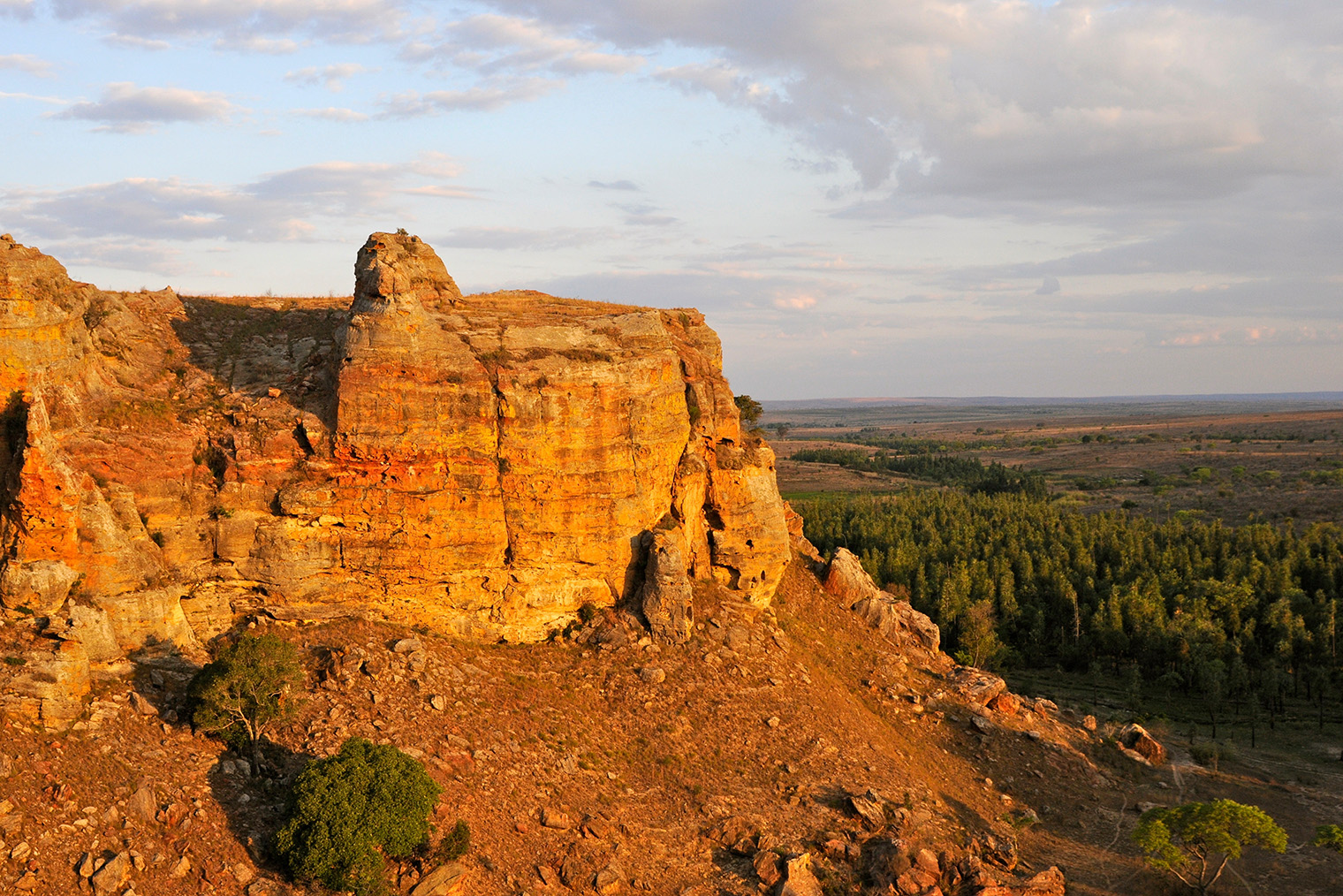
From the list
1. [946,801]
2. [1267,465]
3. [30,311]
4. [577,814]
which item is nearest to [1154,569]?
[946,801]

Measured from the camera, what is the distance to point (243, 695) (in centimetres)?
2772

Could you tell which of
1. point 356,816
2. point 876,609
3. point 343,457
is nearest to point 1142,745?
point 876,609

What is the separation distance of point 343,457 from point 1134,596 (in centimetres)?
6709

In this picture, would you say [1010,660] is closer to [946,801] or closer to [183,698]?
[946,801]

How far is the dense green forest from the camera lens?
67.8 metres

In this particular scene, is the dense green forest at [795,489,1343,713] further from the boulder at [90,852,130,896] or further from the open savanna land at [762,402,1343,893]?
the boulder at [90,852,130,896]

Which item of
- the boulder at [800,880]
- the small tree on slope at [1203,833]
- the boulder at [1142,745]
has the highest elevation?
the boulder at [800,880]

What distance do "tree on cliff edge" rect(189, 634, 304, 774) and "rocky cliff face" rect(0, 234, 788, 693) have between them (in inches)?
165

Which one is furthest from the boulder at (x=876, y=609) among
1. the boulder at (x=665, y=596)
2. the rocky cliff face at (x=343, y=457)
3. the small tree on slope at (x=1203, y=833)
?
the small tree on slope at (x=1203, y=833)

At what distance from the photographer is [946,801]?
36.3 m

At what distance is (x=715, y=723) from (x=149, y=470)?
78.1 feet

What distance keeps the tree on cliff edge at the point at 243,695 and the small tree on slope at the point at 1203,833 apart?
32949 mm

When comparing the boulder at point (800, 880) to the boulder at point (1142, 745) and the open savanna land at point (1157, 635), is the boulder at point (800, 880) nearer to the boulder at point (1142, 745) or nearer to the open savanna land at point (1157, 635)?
the open savanna land at point (1157, 635)

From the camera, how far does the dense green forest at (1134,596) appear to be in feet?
222
